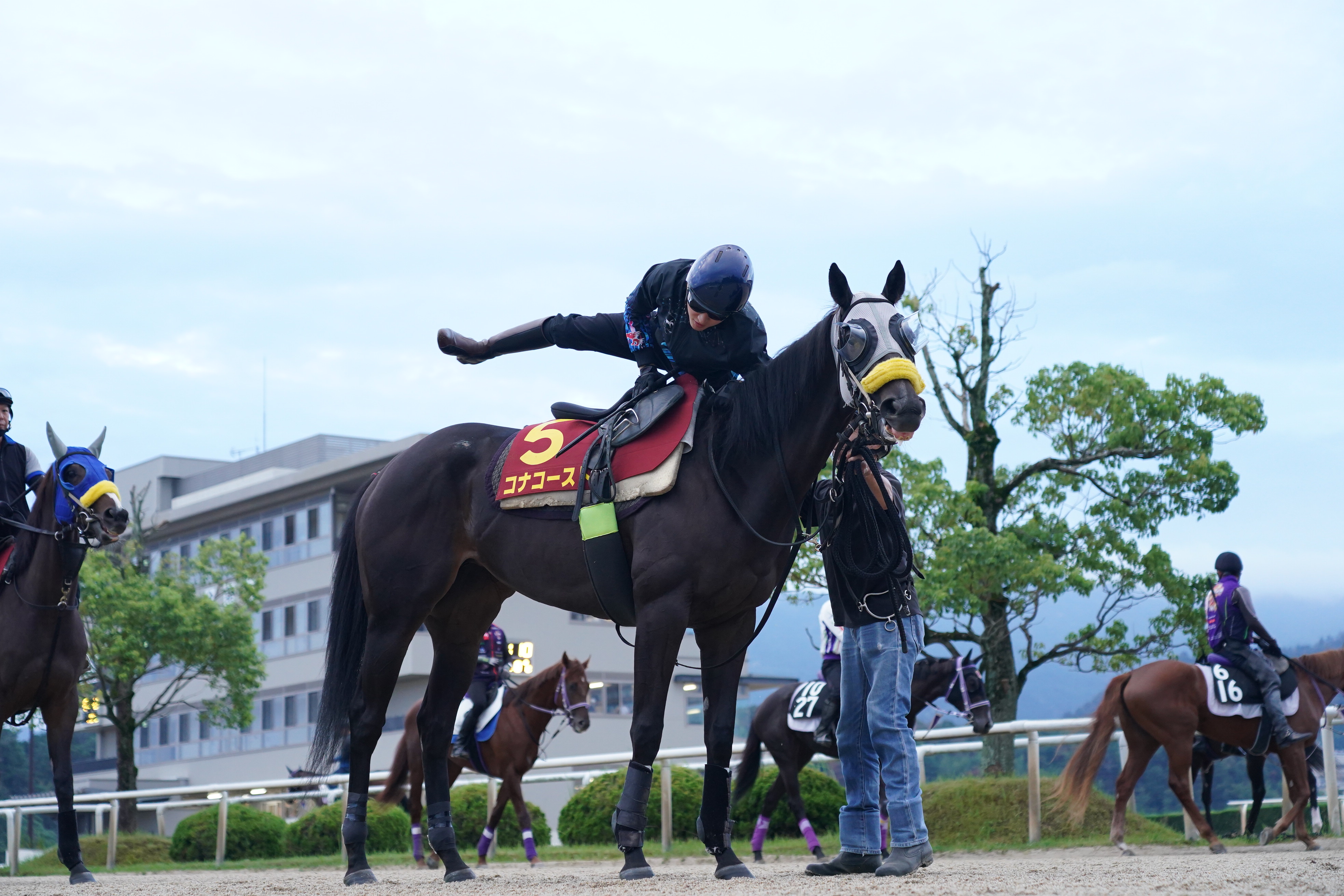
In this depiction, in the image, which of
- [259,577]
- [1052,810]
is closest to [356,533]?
[1052,810]

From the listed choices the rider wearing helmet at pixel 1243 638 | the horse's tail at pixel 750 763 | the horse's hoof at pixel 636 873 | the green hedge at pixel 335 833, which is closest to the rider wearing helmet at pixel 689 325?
the horse's hoof at pixel 636 873

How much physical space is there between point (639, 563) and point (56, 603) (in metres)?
4.79

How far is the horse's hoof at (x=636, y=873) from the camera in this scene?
5785mm

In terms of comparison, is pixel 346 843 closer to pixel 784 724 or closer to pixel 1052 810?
pixel 784 724

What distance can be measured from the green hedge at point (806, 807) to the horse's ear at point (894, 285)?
8088 mm

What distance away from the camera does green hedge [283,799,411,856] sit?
1653cm

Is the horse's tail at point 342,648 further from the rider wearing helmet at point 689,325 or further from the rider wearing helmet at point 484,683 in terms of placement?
the rider wearing helmet at point 484,683

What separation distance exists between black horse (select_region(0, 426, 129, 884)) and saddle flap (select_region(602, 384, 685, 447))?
12.9ft

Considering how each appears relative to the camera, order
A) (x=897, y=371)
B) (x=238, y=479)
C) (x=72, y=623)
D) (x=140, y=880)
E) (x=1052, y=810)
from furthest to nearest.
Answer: (x=238, y=479)
(x=1052, y=810)
(x=140, y=880)
(x=72, y=623)
(x=897, y=371)

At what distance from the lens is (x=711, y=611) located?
6.04 metres

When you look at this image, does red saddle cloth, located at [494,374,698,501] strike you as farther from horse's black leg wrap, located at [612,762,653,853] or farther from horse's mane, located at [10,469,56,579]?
horse's mane, located at [10,469,56,579]

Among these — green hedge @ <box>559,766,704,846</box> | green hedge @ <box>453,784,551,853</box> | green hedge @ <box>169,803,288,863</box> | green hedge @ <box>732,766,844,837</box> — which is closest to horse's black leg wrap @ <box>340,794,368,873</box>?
green hedge @ <box>559,766,704,846</box>

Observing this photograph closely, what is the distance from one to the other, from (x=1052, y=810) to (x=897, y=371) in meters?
7.31

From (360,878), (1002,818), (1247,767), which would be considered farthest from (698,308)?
(1247,767)
